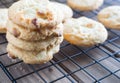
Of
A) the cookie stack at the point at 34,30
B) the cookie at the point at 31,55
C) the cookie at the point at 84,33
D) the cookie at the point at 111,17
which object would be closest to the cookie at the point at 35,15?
the cookie stack at the point at 34,30

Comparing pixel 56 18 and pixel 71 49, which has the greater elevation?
pixel 56 18

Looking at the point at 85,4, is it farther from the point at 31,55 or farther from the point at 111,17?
the point at 31,55

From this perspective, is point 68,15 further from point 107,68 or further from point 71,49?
point 107,68

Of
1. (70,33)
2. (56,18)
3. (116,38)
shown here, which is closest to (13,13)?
(56,18)

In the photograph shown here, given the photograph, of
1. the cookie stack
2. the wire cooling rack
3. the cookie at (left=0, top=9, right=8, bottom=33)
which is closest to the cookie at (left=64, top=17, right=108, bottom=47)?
the wire cooling rack

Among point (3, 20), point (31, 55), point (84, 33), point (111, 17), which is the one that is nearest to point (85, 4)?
point (111, 17)

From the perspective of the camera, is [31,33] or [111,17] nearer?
[31,33]

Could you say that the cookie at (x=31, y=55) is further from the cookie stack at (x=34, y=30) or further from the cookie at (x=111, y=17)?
the cookie at (x=111, y=17)
